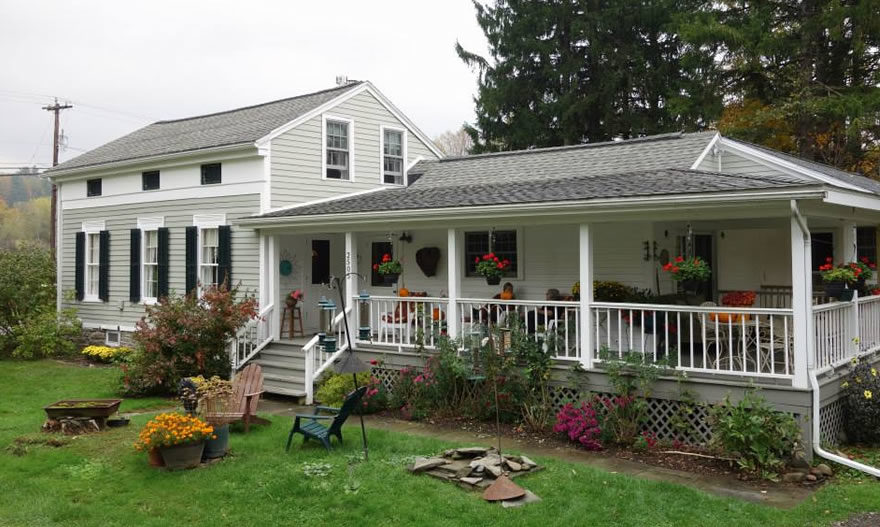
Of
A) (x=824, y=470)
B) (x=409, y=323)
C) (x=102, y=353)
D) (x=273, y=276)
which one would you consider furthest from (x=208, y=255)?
(x=824, y=470)

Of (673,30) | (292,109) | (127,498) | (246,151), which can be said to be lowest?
(127,498)

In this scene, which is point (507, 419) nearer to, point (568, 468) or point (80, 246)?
point (568, 468)

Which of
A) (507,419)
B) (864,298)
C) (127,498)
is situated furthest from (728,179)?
(127,498)

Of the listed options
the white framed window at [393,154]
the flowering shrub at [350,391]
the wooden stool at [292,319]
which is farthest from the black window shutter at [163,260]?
the flowering shrub at [350,391]

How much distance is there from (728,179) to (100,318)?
1506 cm

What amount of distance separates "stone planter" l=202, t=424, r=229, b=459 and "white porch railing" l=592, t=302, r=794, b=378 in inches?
188

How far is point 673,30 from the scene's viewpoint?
2339 cm

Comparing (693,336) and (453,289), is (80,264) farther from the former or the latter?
(693,336)

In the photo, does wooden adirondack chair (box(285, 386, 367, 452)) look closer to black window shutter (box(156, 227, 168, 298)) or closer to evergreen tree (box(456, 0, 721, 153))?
black window shutter (box(156, 227, 168, 298))

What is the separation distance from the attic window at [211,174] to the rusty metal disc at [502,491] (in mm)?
10418

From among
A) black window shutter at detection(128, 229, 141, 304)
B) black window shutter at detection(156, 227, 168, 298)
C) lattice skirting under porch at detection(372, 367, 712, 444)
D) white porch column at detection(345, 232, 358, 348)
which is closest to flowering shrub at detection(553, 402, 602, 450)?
lattice skirting under porch at detection(372, 367, 712, 444)

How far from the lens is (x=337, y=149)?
615 inches

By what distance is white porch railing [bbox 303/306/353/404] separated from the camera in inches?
454

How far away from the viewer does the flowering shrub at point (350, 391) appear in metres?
10.6
